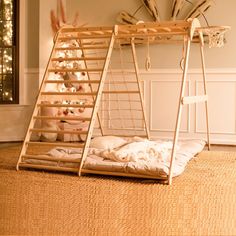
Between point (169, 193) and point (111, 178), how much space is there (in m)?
0.45

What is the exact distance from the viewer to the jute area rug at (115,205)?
7.09 feet

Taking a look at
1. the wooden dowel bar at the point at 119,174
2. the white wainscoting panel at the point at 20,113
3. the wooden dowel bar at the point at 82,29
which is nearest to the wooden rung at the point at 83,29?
the wooden dowel bar at the point at 82,29

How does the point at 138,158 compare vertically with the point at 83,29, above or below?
below

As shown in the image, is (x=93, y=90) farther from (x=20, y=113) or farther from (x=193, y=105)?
(x=193, y=105)

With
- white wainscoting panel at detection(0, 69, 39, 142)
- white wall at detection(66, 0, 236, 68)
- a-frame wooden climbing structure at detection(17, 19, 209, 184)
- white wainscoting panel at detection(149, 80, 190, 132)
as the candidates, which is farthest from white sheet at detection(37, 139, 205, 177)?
white wainscoting panel at detection(0, 69, 39, 142)

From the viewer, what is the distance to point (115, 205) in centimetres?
227

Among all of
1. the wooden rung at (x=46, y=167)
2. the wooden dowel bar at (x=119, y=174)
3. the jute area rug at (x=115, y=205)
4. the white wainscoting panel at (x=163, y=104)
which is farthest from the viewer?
the white wainscoting panel at (x=163, y=104)

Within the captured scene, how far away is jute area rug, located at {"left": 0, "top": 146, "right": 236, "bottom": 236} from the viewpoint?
2.16m

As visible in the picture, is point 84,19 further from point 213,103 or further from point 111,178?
point 111,178

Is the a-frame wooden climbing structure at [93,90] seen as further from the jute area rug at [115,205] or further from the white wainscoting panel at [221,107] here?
the white wainscoting panel at [221,107]

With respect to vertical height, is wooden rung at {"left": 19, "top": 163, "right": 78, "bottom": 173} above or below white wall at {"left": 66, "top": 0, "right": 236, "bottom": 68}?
below

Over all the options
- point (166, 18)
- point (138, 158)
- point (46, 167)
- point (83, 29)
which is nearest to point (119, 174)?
point (138, 158)

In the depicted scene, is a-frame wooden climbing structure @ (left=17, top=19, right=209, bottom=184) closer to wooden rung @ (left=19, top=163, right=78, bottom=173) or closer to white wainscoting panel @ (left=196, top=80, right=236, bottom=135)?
wooden rung @ (left=19, top=163, right=78, bottom=173)

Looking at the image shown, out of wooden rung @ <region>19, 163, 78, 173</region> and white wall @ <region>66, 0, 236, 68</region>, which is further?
white wall @ <region>66, 0, 236, 68</region>
